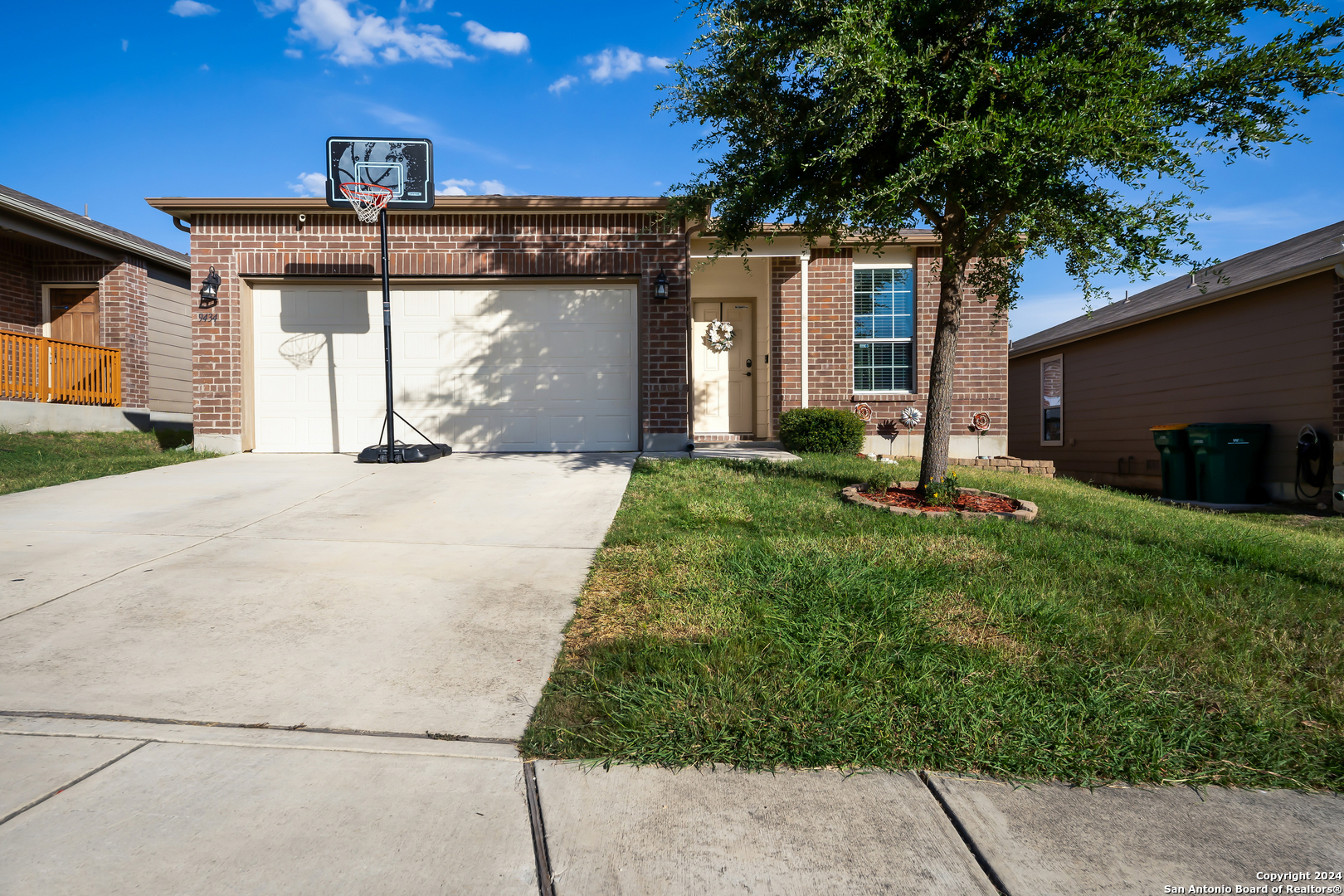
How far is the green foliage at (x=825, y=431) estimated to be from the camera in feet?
31.2

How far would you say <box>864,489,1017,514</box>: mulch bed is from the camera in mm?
5304

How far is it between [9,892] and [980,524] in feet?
16.3

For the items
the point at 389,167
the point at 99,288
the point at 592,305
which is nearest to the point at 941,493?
the point at 592,305

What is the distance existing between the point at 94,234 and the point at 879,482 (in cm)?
1319

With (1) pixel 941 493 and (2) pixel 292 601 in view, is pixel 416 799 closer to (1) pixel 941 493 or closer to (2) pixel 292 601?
(2) pixel 292 601

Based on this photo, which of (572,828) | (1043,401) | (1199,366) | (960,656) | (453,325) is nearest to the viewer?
(572,828)

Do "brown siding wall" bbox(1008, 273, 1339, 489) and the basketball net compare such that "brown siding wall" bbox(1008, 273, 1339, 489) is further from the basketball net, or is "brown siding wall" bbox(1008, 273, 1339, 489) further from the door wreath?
the basketball net

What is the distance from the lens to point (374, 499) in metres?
6.04

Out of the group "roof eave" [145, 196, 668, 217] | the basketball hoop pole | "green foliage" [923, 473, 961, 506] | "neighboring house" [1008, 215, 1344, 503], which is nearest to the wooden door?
"roof eave" [145, 196, 668, 217]

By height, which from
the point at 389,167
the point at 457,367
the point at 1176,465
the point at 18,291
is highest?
the point at 389,167

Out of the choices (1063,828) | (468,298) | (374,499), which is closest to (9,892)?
(1063,828)

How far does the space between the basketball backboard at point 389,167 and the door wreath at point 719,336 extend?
4761 millimetres

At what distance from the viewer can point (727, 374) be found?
11531 millimetres

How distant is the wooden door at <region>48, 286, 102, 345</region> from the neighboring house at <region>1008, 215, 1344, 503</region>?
16.6 metres
